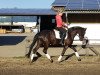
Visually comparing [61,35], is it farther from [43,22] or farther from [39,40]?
[43,22]

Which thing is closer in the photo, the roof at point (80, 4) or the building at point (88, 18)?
the roof at point (80, 4)

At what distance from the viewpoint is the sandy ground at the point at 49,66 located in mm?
14000

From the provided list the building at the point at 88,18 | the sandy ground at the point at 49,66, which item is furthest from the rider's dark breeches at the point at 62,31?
the building at the point at 88,18

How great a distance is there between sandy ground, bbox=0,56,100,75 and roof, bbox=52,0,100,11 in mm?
6886

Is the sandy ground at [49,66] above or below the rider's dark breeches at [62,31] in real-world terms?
below

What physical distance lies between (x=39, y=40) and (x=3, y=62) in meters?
2.02

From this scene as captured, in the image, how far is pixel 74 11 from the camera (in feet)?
79.6

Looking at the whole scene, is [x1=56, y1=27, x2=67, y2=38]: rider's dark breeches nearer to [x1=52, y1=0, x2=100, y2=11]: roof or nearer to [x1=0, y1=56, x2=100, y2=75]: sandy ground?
[x1=0, y1=56, x2=100, y2=75]: sandy ground

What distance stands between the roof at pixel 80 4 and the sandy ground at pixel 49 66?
271 inches

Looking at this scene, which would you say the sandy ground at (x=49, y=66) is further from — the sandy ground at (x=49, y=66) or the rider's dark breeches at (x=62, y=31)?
the rider's dark breeches at (x=62, y=31)

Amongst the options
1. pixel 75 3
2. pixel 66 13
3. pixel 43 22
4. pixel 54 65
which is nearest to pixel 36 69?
pixel 54 65

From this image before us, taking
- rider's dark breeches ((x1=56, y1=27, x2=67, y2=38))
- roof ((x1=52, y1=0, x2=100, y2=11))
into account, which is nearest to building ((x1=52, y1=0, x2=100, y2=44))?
roof ((x1=52, y1=0, x2=100, y2=11))

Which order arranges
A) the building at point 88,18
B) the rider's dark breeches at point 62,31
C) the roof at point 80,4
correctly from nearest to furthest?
the rider's dark breeches at point 62,31 → the roof at point 80,4 → the building at point 88,18

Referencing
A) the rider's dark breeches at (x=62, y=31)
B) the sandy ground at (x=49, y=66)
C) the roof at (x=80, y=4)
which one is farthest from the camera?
the roof at (x=80, y=4)
